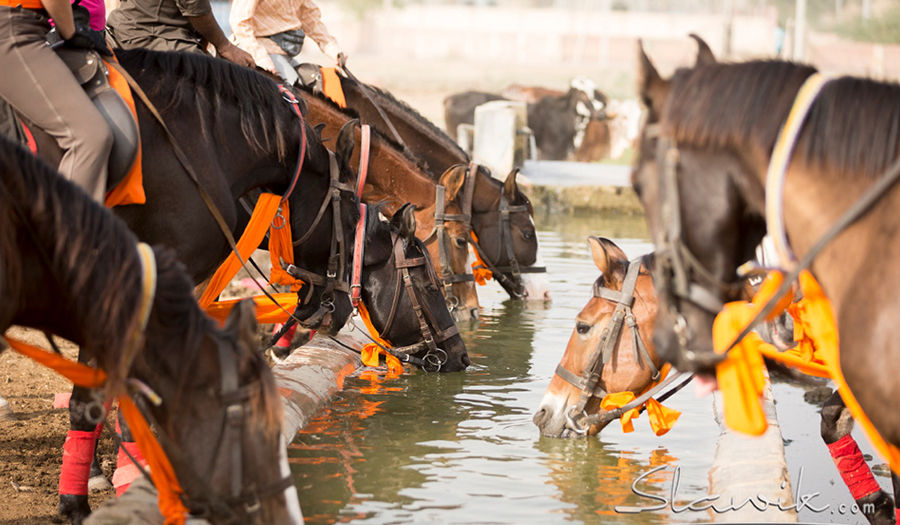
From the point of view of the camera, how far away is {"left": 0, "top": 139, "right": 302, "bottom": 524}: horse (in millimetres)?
3416

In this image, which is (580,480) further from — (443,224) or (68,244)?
(443,224)

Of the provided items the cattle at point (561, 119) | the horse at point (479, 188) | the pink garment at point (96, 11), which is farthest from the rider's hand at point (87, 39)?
the cattle at point (561, 119)

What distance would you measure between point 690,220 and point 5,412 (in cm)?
476

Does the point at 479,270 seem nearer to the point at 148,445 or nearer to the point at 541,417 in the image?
the point at 541,417

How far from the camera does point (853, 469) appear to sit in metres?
5.42

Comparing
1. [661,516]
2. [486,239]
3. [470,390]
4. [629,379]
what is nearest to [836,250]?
[661,516]

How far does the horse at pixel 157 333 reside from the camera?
3.42 m

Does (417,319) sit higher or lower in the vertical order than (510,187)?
lower

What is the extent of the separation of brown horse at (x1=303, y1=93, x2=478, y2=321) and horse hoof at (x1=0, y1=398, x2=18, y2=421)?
3.23 meters

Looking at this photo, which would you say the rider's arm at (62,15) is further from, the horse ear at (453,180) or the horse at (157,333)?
the horse ear at (453,180)

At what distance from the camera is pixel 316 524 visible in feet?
15.6

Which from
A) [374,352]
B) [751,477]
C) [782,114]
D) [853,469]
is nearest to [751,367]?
[782,114]

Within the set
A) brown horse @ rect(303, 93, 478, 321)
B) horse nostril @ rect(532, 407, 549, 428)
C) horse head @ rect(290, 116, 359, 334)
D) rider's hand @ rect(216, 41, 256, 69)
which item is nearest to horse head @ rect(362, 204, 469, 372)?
horse head @ rect(290, 116, 359, 334)

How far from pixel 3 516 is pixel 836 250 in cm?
388
